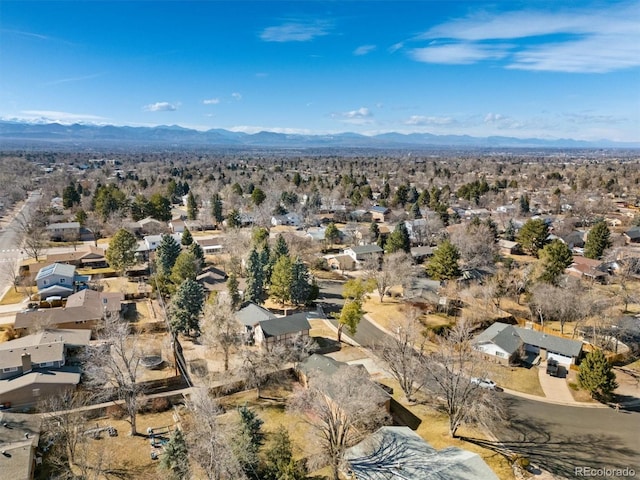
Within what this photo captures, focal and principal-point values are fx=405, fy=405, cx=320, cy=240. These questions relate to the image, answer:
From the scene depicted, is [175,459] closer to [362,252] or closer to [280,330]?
[280,330]

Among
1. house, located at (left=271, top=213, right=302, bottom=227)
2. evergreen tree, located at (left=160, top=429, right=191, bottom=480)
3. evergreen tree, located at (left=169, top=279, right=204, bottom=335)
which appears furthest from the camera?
house, located at (left=271, top=213, right=302, bottom=227)

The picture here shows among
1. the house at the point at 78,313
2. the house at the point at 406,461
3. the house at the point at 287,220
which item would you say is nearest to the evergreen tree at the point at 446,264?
the house at the point at 406,461

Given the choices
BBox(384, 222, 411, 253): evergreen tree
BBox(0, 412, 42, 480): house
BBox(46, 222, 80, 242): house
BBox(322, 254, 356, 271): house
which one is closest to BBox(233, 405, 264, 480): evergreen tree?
BBox(0, 412, 42, 480): house

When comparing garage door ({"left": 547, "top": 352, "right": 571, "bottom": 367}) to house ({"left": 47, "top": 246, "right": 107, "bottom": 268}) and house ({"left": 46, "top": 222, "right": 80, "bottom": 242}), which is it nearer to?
house ({"left": 47, "top": 246, "right": 107, "bottom": 268})

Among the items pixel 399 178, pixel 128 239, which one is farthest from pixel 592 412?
pixel 399 178

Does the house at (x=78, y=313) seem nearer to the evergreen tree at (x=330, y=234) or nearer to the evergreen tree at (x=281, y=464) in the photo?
the evergreen tree at (x=281, y=464)

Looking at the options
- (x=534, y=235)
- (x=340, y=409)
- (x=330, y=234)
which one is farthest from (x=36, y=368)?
(x=534, y=235)
